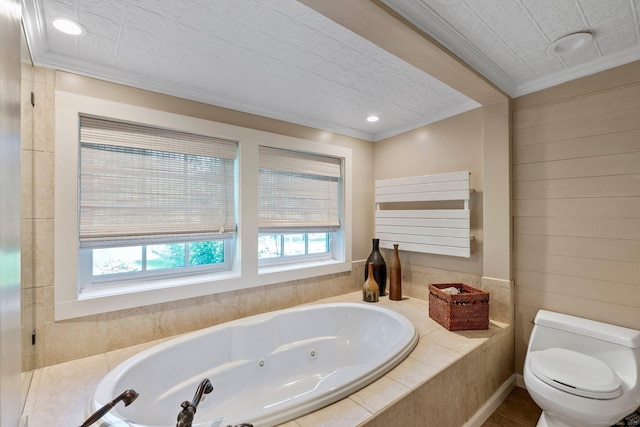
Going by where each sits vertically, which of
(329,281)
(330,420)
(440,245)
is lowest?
(330,420)

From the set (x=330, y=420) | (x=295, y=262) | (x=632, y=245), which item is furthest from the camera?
(x=295, y=262)

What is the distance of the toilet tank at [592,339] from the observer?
5.05 ft

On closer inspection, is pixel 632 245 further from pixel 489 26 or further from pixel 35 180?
pixel 35 180

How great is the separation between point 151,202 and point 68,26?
3.21 ft

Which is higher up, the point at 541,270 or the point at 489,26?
the point at 489,26

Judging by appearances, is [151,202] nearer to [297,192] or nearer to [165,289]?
[165,289]

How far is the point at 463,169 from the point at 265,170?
1677 millimetres

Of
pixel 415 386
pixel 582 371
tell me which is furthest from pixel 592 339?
pixel 415 386

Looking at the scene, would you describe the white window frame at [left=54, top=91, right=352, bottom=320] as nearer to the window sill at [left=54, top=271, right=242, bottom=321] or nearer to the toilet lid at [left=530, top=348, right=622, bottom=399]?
the window sill at [left=54, top=271, right=242, bottom=321]

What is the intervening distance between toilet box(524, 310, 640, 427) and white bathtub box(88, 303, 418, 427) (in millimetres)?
698

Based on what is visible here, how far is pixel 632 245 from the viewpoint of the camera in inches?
64.7

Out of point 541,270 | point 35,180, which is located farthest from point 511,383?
point 35,180

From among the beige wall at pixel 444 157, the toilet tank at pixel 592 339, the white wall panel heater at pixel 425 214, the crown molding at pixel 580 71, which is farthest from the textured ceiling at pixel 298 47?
the toilet tank at pixel 592 339

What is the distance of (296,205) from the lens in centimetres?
263
